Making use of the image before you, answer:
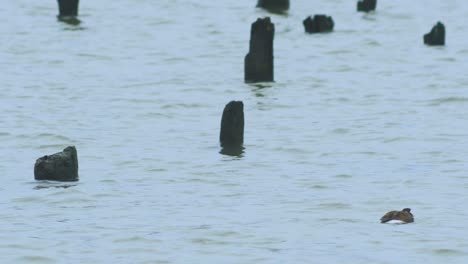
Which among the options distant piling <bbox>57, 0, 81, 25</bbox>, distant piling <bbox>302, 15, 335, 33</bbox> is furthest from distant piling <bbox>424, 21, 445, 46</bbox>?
distant piling <bbox>57, 0, 81, 25</bbox>

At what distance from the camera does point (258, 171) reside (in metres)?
19.9

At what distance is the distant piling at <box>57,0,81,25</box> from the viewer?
3862 centimetres

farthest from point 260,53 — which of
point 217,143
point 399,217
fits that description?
point 399,217

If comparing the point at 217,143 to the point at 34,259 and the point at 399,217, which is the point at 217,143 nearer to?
the point at 399,217

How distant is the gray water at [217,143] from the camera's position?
51.8ft

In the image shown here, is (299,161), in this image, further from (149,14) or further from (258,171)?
(149,14)

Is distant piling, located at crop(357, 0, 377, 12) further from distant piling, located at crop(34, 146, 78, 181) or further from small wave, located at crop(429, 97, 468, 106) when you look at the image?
distant piling, located at crop(34, 146, 78, 181)

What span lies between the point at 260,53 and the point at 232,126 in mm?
6379

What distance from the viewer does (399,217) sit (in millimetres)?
16266

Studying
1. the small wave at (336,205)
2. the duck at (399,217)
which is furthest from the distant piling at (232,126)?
the duck at (399,217)

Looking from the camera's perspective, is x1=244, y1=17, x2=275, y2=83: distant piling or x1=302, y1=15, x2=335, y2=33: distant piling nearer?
x1=244, y1=17, x2=275, y2=83: distant piling

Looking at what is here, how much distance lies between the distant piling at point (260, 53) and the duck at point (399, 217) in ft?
36.3

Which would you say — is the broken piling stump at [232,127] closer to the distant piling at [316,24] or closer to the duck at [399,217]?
the duck at [399,217]

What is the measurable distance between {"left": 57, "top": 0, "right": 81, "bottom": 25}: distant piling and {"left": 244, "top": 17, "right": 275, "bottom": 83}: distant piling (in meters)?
11.3
